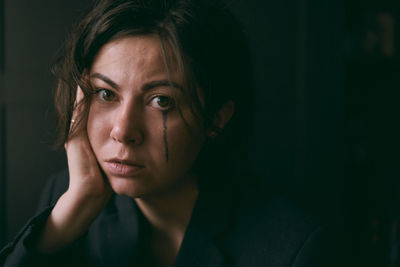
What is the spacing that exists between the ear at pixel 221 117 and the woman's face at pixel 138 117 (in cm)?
10

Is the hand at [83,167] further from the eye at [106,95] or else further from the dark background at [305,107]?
the dark background at [305,107]

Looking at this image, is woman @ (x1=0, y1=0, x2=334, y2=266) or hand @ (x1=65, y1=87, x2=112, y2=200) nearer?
woman @ (x1=0, y1=0, x2=334, y2=266)

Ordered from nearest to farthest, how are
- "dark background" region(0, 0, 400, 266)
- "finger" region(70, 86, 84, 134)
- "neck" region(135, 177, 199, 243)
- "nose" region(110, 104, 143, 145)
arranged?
"nose" region(110, 104, 143, 145) < "finger" region(70, 86, 84, 134) < "neck" region(135, 177, 199, 243) < "dark background" region(0, 0, 400, 266)

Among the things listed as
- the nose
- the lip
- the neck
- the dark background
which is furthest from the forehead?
the dark background

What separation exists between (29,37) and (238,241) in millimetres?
1124

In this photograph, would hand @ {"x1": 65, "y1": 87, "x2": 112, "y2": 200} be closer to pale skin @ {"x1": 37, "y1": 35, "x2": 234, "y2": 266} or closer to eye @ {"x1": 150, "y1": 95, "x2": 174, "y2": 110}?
pale skin @ {"x1": 37, "y1": 35, "x2": 234, "y2": 266}

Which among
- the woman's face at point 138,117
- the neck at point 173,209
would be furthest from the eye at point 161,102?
the neck at point 173,209

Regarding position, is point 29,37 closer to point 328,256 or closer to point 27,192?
point 27,192

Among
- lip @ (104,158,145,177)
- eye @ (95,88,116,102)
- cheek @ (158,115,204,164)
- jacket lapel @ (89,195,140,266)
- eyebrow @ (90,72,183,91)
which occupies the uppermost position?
eyebrow @ (90,72,183,91)

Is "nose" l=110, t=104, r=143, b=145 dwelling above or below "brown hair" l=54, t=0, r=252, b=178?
below

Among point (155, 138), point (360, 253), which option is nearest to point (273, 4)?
point (155, 138)

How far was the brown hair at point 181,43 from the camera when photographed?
2.94ft

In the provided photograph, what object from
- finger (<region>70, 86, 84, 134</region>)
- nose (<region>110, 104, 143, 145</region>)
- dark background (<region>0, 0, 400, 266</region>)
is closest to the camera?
nose (<region>110, 104, 143, 145</region>)

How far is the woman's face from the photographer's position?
0.86 m
